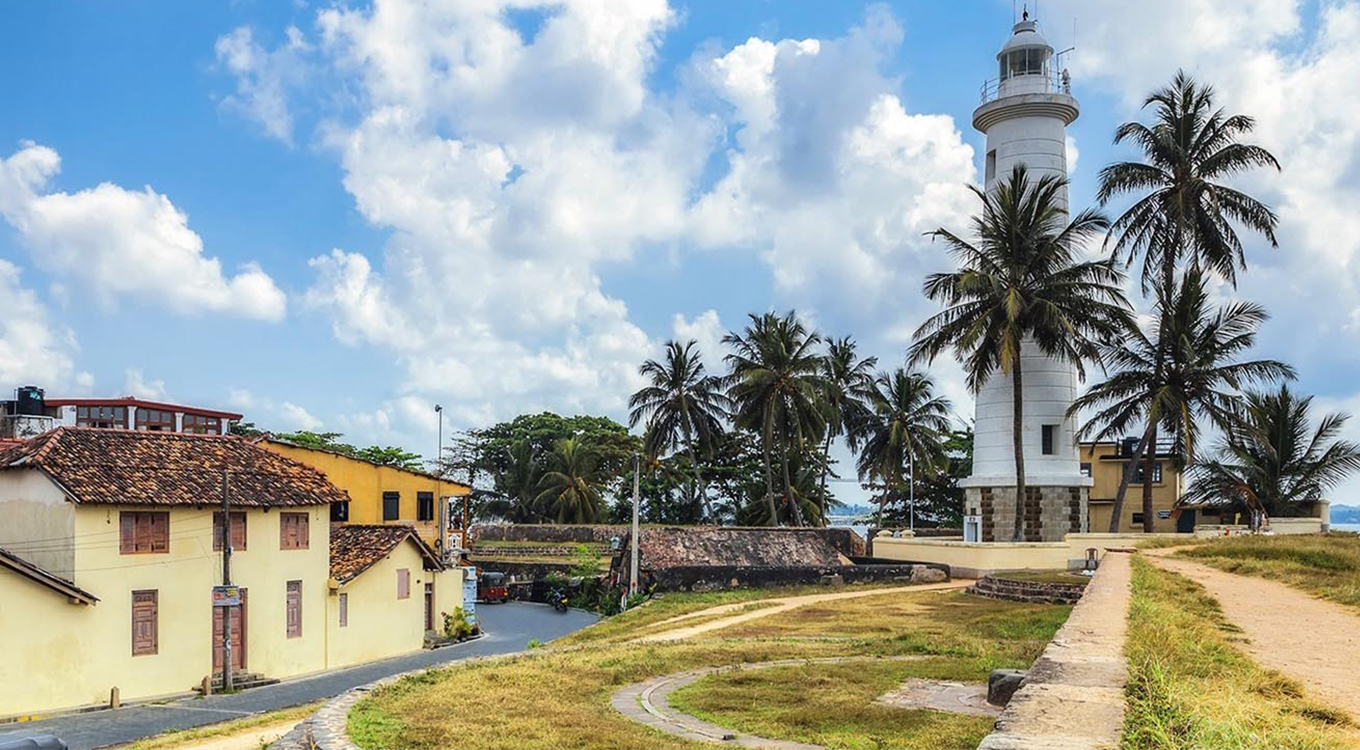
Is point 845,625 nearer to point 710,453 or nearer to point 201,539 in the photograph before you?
point 201,539

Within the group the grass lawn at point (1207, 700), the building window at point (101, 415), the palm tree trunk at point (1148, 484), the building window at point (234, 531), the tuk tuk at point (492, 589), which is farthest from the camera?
the tuk tuk at point (492, 589)

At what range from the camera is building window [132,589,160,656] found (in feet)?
89.1

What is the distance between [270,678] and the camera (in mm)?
29922

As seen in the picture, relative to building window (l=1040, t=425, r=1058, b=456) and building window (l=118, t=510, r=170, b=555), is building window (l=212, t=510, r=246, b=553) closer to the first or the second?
building window (l=118, t=510, r=170, b=555)

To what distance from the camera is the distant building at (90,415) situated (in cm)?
4303

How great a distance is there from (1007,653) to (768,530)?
2468cm

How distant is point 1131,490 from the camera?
51906mm

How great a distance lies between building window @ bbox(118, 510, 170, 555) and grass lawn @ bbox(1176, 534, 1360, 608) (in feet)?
83.0

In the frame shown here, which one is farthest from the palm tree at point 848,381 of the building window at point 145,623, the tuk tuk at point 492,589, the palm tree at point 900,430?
the building window at point 145,623

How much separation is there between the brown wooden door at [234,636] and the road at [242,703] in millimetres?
1271

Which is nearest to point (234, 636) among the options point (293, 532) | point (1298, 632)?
point (293, 532)

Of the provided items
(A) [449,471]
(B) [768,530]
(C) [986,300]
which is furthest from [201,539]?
(A) [449,471]

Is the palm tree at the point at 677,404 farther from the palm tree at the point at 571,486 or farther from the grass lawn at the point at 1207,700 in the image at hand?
the grass lawn at the point at 1207,700

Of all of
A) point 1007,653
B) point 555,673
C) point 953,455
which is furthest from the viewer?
point 953,455
